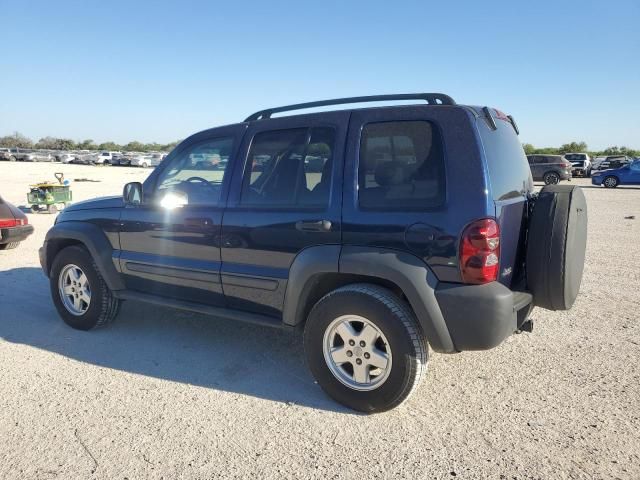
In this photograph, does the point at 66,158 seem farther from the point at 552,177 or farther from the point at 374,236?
the point at 374,236

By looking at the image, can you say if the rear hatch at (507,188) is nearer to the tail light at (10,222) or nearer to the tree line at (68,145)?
the tail light at (10,222)

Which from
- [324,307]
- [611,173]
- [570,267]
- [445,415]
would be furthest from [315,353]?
[611,173]

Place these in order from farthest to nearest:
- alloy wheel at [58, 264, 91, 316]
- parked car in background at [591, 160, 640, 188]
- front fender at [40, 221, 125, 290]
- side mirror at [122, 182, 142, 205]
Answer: parked car in background at [591, 160, 640, 188], alloy wheel at [58, 264, 91, 316], front fender at [40, 221, 125, 290], side mirror at [122, 182, 142, 205]

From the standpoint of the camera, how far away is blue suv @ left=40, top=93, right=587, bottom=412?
2.81m

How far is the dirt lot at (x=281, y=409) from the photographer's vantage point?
2559mm

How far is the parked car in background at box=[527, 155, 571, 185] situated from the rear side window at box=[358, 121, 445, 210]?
26.3 metres

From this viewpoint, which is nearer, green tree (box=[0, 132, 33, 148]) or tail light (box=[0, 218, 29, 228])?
tail light (box=[0, 218, 29, 228])

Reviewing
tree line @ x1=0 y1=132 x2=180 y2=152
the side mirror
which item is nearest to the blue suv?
the side mirror

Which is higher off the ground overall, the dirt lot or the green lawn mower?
the green lawn mower

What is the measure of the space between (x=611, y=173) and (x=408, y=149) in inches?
1026

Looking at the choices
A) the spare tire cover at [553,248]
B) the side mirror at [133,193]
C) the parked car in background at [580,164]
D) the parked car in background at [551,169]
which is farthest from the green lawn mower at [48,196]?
the parked car in background at [580,164]

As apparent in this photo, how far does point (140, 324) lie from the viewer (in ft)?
15.6

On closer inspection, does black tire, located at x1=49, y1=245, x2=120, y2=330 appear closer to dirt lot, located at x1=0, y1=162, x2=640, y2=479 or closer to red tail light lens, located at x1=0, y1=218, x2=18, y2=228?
dirt lot, located at x1=0, y1=162, x2=640, y2=479

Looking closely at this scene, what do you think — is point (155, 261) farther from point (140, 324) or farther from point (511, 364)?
point (511, 364)
